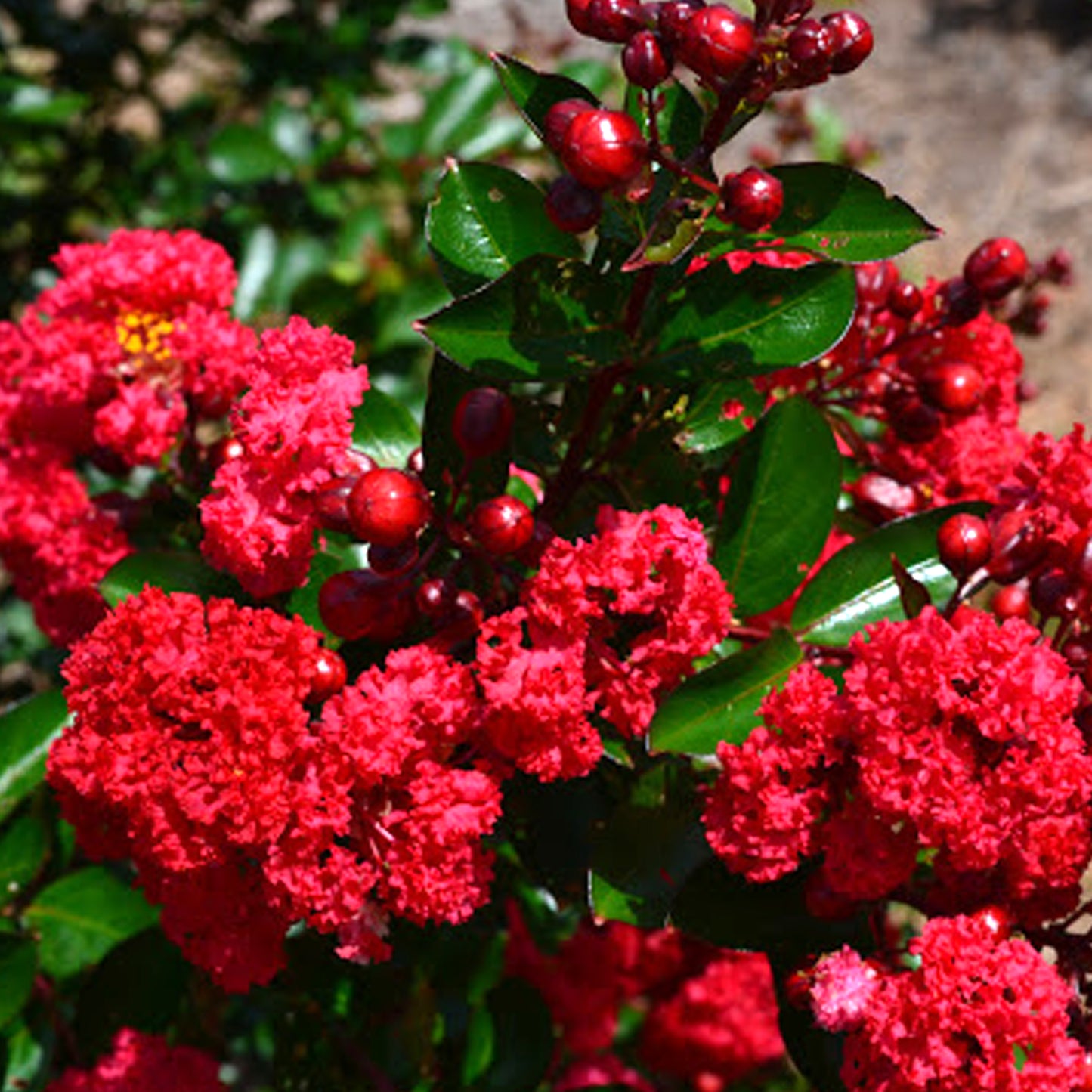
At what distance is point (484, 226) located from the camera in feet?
3.73

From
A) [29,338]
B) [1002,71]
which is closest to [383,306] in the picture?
[29,338]

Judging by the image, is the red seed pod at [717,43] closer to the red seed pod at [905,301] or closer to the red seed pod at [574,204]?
the red seed pod at [574,204]

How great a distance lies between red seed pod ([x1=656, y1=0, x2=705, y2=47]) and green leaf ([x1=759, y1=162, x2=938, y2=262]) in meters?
0.14

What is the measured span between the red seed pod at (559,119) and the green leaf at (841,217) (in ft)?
0.57

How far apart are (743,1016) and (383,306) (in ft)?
4.12

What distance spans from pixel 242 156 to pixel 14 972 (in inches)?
54.9

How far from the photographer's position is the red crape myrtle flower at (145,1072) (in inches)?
54.2

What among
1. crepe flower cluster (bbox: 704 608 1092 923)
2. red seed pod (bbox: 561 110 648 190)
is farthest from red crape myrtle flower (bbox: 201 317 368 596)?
crepe flower cluster (bbox: 704 608 1092 923)

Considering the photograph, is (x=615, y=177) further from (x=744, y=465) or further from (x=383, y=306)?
(x=383, y=306)

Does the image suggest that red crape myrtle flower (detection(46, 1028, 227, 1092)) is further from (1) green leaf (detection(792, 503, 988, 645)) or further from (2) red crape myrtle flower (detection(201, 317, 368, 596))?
(1) green leaf (detection(792, 503, 988, 645))

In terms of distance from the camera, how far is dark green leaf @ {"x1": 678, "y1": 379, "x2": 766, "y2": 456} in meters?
1.26

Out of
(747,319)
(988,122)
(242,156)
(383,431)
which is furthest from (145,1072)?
(988,122)

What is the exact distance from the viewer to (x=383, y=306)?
2330mm

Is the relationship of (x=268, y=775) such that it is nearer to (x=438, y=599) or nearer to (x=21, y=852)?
(x=438, y=599)
